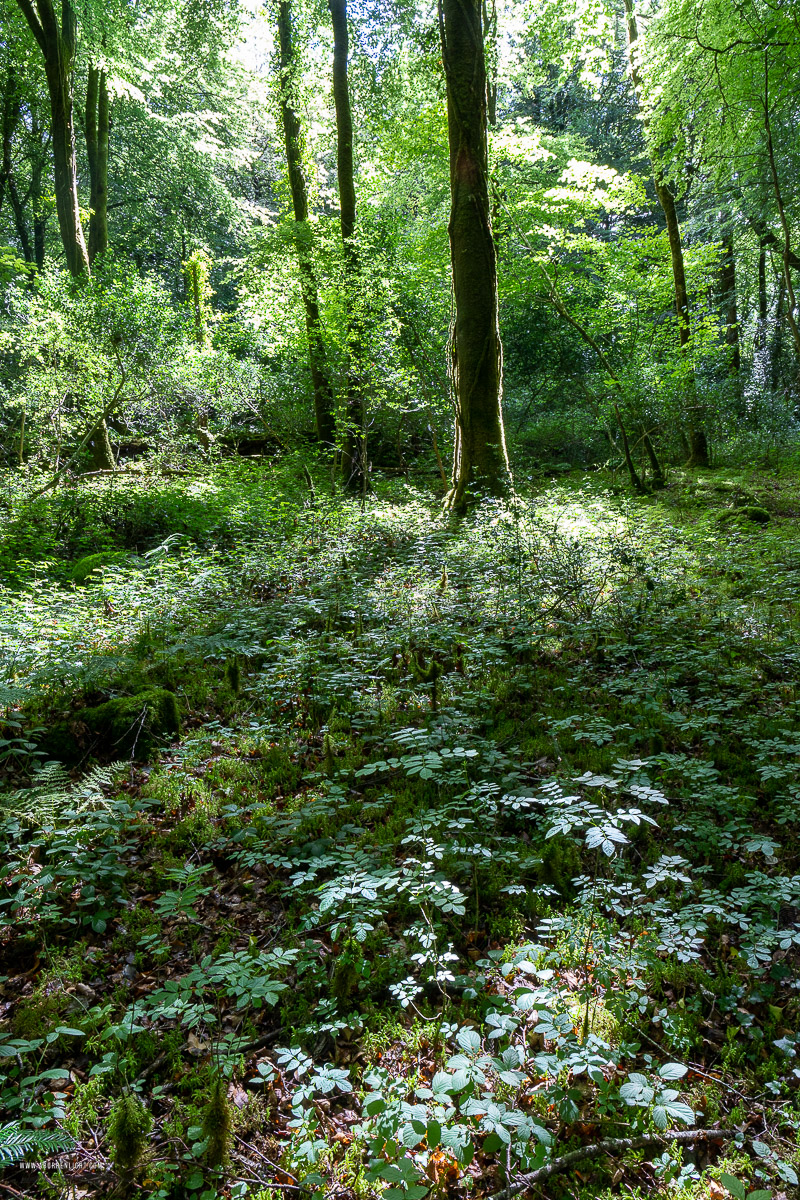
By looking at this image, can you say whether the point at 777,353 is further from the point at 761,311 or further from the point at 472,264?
the point at 472,264

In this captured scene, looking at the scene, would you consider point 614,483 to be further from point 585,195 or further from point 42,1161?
point 42,1161

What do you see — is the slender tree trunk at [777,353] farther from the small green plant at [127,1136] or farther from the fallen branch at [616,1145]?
the small green plant at [127,1136]

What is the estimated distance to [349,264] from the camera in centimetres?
1159

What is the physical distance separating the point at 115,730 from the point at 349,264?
406 inches

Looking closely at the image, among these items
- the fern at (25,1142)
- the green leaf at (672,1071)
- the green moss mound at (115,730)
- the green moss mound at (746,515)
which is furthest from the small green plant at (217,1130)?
the green moss mound at (746,515)

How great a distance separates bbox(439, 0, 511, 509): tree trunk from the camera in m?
8.09

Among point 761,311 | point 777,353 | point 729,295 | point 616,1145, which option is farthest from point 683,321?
point 616,1145

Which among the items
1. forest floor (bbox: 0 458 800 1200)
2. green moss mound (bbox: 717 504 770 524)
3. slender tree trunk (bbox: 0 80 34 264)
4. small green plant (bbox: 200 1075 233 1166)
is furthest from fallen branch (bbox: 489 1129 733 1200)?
slender tree trunk (bbox: 0 80 34 264)

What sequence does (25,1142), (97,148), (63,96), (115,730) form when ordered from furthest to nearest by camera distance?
(97,148) → (63,96) → (115,730) → (25,1142)

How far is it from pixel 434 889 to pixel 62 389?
11310 millimetres

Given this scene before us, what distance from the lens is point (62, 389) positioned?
35.2 ft

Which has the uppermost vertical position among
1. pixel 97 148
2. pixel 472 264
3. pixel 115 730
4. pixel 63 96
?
pixel 97 148

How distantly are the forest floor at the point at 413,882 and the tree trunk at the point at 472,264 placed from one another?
228 centimetres

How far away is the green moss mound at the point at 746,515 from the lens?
8531 mm
